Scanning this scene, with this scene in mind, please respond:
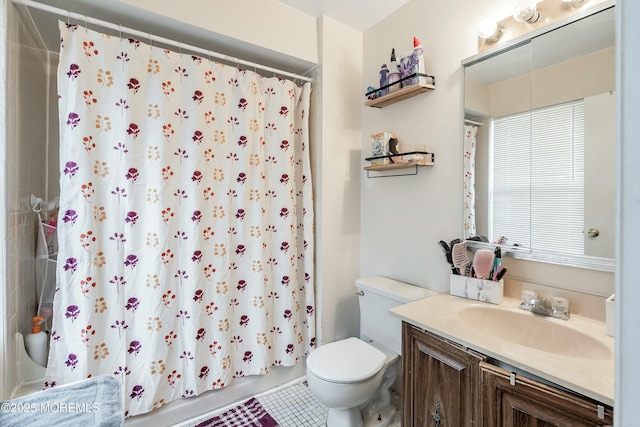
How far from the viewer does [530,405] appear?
94 cm

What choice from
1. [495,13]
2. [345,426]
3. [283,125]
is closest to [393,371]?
[345,426]

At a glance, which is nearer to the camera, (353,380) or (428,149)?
(353,380)

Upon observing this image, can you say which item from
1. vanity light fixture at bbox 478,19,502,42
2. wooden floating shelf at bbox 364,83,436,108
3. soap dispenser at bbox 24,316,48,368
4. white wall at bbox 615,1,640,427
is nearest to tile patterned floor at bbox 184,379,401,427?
soap dispenser at bbox 24,316,48,368

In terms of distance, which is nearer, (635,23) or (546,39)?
(635,23)

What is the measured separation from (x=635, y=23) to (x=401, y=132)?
172cm

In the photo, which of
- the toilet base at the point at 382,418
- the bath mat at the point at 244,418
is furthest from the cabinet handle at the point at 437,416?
the bath mat at the point at 244,418

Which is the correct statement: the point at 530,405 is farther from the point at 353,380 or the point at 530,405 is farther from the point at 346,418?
the point at 346,418

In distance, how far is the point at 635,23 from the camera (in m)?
0.33

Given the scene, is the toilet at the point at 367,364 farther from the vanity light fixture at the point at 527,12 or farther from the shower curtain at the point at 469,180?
the vanity light fixture at the point at 527,12

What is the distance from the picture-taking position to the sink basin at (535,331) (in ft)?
3.68

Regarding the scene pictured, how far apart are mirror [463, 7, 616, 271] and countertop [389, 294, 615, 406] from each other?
0.85ft

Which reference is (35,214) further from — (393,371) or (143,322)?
(393,371)

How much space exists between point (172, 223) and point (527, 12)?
202 centimetres

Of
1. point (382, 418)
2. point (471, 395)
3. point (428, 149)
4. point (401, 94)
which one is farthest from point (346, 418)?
point (401, 94)
